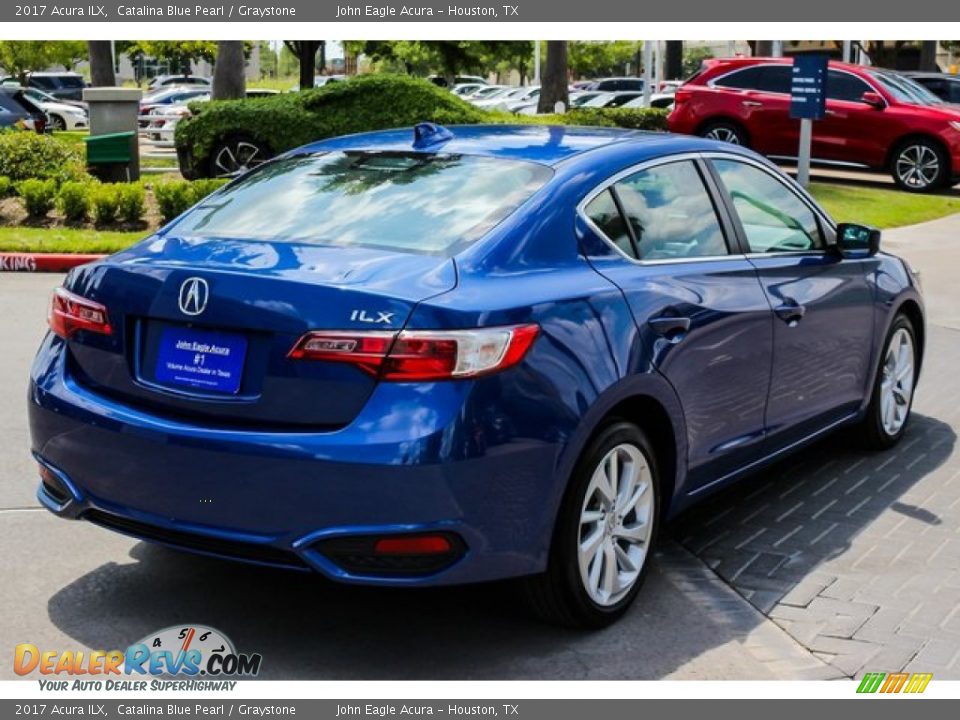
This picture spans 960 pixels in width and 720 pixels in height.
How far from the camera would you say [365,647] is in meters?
4.45

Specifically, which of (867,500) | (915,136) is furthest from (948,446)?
(915,136)

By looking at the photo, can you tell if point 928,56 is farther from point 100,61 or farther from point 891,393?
point 891,393

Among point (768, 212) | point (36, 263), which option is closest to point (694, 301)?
point (768, 212)

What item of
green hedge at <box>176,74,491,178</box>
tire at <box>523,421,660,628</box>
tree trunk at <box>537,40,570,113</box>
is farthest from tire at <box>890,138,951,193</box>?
tire at <box>523,421,660,628</box>

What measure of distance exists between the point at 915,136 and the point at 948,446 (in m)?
15.2

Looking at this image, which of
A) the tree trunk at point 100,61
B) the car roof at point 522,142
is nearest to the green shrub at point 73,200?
the car roof at point 522,142

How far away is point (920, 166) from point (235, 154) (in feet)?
34.8

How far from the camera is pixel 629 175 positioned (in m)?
5.07

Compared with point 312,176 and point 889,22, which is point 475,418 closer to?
point 312,176

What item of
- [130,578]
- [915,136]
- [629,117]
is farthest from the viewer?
[629,117]

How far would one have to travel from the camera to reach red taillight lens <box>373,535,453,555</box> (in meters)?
3.96

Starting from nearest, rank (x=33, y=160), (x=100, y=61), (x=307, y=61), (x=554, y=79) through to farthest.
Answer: (x=33, y=160)
(x=554, y=79)
(x=307, y=61)
(x=100, y=61)

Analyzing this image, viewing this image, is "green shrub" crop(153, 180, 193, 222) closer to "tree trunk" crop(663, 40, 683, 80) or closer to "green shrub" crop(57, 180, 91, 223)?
"green shrub" crop(57, 180, 91, 223)

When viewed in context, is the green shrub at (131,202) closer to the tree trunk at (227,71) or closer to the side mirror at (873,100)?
the tree trunk at (227,71)
